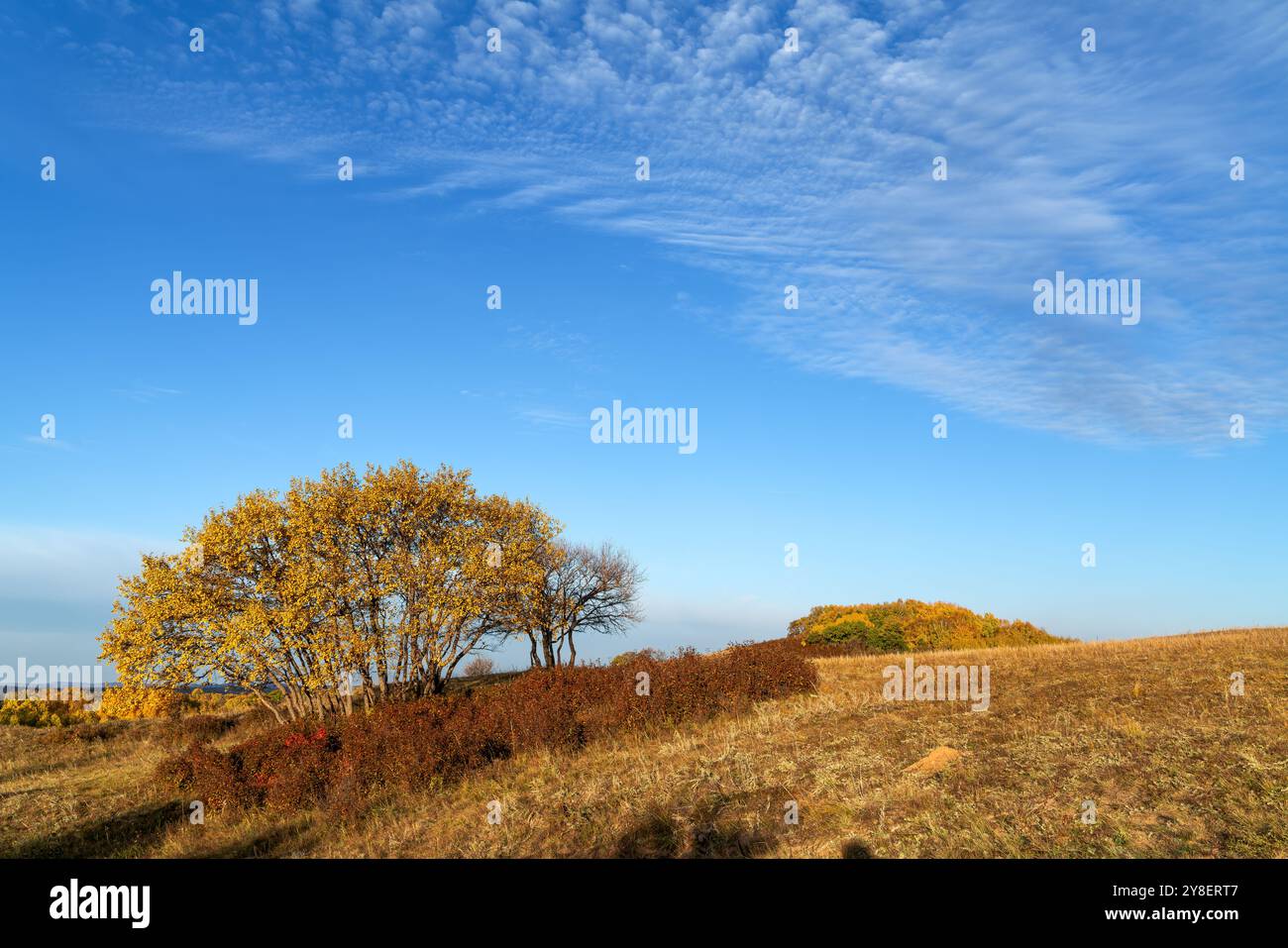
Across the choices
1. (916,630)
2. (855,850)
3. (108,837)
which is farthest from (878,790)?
(916,630)

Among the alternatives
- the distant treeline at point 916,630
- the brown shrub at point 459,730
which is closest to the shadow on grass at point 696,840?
the brown shrub at point 459,730

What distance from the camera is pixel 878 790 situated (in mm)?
12945

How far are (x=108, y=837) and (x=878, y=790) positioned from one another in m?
17.4

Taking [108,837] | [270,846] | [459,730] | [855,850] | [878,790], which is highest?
[878,790]

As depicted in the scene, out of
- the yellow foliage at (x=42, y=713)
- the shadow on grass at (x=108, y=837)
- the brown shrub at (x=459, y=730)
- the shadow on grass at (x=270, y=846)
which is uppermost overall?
the brown shrub at (x=459, y=730)

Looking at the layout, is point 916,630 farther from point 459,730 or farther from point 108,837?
point 108,837

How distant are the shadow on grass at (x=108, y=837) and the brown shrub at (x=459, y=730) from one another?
1008 millimetres

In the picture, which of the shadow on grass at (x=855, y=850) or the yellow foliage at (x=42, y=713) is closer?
the shadow on grass at (x=855, y=850)

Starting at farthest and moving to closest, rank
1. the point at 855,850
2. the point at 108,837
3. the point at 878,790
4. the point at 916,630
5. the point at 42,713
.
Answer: the point at 916,630 → the point at 42,713 → the point at 108,837 → the point at 878,790 → the point at 855,850

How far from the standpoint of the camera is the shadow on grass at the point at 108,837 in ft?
58.2

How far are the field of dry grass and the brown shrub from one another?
74cm

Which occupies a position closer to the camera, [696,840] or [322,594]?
[696,840]

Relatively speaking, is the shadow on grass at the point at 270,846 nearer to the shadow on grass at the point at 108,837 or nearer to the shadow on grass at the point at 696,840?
the shadow on grass at the point at 108,837
